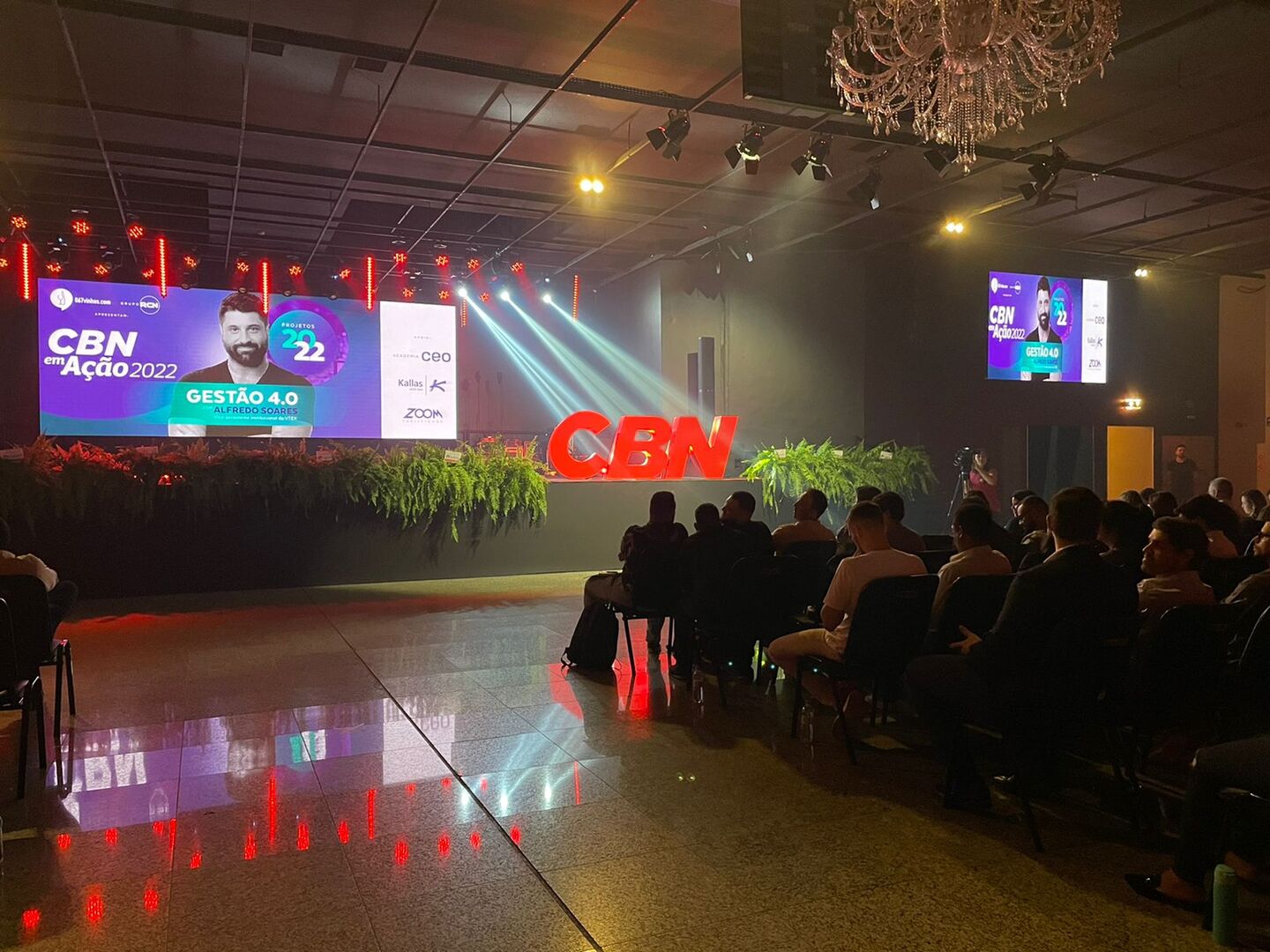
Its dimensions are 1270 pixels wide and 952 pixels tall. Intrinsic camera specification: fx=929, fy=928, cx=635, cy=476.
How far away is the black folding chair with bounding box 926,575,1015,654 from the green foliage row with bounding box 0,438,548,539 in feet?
22.1

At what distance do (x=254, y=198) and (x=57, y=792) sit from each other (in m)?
10.1

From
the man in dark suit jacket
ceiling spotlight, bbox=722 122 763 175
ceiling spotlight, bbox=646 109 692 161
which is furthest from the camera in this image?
ceiling spotlight, bbox=722 122 763 175

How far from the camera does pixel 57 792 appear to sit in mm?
3699

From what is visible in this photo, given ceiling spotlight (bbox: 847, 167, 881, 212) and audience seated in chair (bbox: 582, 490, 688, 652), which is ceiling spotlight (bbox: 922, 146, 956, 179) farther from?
audience seated in chair (bbox: 582, 490, 688, 652)

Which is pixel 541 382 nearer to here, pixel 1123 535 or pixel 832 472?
pixel 832 472

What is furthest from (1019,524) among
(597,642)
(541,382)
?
(541,382)

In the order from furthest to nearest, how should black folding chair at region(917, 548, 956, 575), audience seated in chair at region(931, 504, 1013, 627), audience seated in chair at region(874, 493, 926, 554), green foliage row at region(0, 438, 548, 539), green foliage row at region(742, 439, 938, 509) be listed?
green foliage row at region(742, 439, 938, 509)
green foliage row at region(0, 438, 548, 539)
audience seated in chair at region(874, 493, 926, 554)
black folding chair at region(917, 548, 956, 575)
audience seated in chair at region(931, 504, 1013, 627)

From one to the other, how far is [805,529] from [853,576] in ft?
5.33

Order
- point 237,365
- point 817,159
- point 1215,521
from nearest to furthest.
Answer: point 1215,521 → point 817,159 → point 237,365

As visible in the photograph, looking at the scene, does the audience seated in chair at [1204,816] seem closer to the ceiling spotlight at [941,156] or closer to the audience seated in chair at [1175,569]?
the audience seated in chair at [1175,569]

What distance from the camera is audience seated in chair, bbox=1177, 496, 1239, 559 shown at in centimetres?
485

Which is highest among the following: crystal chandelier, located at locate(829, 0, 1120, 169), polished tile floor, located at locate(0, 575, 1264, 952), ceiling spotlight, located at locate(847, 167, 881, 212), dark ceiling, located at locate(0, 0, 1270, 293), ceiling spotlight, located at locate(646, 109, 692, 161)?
dark ceiling, located at locate(0, 0, 1270, 293)

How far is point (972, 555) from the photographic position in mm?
3953

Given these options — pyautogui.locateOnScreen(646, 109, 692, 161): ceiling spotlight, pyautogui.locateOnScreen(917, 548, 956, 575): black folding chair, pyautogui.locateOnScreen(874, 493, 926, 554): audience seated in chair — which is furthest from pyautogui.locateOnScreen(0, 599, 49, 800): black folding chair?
pyautogui.locateOnScreen(646, 109, 692, 161): ceiling spotlight
